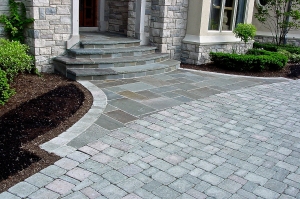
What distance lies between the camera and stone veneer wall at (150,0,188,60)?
319 inches

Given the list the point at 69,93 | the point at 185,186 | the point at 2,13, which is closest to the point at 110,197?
the point at 185,186

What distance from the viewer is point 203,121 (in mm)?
4727

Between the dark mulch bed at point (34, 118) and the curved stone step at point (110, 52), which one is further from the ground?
the curved stone step at point (110, 52)

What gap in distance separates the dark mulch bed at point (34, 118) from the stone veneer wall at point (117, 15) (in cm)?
349

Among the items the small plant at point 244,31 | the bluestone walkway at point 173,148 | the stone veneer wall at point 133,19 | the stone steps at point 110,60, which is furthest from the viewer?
the small plant at point 244,31

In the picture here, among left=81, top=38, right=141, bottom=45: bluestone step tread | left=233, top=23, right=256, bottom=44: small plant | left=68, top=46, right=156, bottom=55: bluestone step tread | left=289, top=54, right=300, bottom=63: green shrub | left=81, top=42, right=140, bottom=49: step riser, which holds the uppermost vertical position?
left=233, top=23, right=256, bottom=44: small plant

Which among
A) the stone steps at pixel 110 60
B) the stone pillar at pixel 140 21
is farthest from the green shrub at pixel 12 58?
the stone pillar at pixel 140 21

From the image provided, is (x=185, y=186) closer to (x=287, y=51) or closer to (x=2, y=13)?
(x=2, y=13)

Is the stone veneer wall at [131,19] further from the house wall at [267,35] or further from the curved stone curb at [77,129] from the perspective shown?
the house wall at [267,35]

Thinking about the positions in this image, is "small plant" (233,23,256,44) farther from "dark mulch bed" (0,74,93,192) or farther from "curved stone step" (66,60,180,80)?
"dark mulch bed" (0,74,93,192)

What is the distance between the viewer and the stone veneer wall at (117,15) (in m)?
9.16

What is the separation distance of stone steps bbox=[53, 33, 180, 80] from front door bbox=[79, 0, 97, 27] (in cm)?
141

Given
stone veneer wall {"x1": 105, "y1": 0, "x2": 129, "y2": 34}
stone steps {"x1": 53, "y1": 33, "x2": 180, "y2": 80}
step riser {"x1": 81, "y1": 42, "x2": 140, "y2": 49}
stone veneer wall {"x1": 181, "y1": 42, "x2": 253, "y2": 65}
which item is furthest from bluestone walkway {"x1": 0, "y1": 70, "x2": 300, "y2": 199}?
stone veneer wall {"x1": 105, "y1": 0, "x2": 129, "y2": 34}

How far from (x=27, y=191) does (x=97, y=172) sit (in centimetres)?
66
